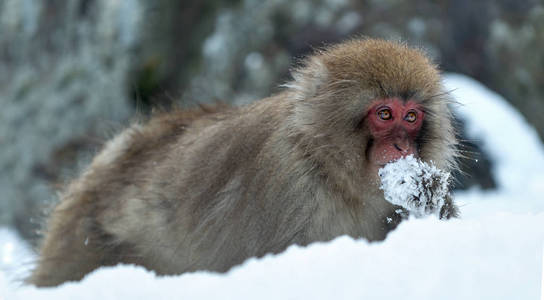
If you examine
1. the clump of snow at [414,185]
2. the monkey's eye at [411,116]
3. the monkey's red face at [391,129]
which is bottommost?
the clump of snow at [414,185]

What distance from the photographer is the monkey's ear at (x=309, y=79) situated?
3.25 meters

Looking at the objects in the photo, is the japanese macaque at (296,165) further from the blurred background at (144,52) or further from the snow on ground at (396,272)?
the blurred background at (144,52)

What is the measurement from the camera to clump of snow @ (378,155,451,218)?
2885 millimetres

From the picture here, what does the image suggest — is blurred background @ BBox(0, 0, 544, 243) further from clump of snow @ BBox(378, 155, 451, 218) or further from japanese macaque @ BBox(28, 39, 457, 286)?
clump of snow @ BBox(378, 155, 451, 218)

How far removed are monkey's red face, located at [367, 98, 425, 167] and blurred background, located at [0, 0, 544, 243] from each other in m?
3.76

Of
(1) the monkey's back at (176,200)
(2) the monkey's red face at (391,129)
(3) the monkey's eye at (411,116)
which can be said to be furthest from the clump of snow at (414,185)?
(1) the monkey's back at (176,200)

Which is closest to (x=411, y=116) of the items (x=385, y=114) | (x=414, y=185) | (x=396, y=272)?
(x=385, y=114)

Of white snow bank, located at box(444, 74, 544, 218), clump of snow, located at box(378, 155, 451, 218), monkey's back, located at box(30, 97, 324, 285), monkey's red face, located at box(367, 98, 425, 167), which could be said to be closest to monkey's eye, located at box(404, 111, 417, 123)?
monkey's red face, located at box(367, 98, 425, 167)

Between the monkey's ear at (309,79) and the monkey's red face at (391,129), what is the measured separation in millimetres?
330

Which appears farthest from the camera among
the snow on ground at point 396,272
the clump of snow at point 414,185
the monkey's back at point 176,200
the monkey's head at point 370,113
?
the monkey's back at point 176,200

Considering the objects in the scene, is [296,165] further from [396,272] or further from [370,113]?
[396,272]

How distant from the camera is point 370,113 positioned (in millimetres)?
3023

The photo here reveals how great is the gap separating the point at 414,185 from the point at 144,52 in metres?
4.95

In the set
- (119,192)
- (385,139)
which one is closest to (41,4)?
(119,192)
